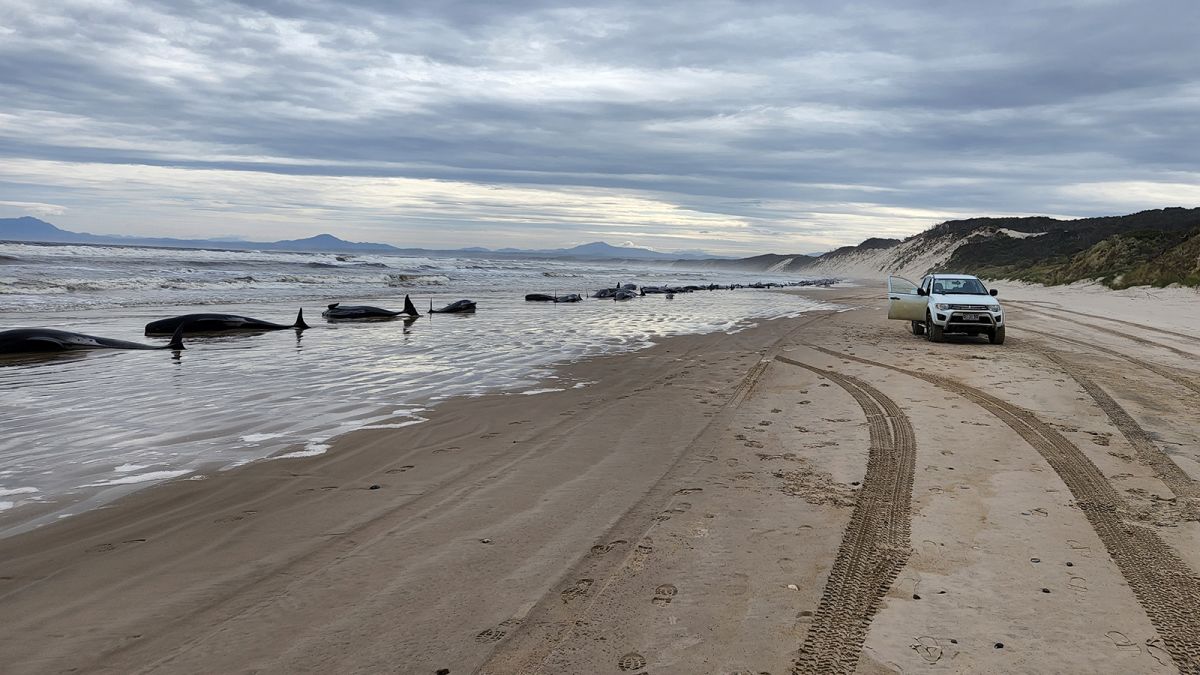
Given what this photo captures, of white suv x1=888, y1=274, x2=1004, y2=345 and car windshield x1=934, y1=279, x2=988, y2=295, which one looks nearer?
white suv x1=888, y1=274, x2=1004, y2=345

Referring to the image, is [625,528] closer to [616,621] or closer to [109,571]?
[616,621]

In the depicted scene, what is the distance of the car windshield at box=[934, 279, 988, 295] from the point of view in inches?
678

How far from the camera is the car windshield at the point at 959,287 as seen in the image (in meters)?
17.2

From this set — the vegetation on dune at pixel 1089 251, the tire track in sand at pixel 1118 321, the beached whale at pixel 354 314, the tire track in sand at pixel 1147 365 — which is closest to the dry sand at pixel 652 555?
the tire track in sand at pixel 1147 365

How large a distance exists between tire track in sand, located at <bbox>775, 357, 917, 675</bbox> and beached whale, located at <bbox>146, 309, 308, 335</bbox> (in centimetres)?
1488

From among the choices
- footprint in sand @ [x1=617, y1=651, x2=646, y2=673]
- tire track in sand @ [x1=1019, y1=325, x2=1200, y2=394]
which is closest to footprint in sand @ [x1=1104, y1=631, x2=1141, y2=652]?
footprint in sand @ [x1=617, y1=651, x2=646, y2=673]

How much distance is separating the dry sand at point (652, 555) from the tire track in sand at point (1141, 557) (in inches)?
0.8

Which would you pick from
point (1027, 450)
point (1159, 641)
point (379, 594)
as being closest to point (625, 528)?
point (379, 594)

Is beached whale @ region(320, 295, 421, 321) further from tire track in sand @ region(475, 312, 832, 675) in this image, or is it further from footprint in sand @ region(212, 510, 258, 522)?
footprint in sand @ region(212, 510, 258, 522)

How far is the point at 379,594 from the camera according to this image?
373 cm

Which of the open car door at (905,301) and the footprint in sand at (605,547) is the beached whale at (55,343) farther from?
the open car door at (905,301)

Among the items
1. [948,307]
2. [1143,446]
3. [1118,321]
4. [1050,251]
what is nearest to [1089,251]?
[1118,321]

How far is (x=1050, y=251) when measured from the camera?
67.5m

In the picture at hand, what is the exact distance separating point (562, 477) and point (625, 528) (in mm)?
1314
